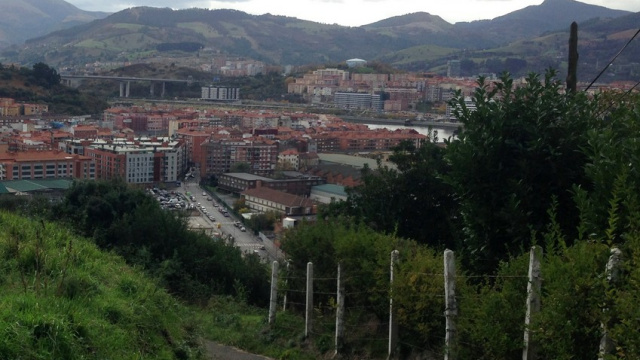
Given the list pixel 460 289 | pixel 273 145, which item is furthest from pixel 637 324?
pixel 273 145

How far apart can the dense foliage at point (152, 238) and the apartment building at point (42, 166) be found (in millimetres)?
12759

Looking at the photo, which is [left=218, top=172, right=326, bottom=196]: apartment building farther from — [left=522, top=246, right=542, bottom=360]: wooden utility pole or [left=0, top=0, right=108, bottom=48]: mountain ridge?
[left=0, top=0, right=108, bottom=48]: mountain ridge

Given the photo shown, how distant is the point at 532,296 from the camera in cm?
252

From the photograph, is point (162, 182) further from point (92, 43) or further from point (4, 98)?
point (92, 43)

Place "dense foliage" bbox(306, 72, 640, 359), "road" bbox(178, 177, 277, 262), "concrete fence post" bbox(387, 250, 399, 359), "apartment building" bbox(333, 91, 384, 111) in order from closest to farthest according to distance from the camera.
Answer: "dense foliage" bbox(306, 72, 640, 359) → "concrete fence post" bbox(387, 250, 399, 359) → "road" bbox(178, 177, 277, 262) → "apartment building" bbox(333, 91, 384, 111)

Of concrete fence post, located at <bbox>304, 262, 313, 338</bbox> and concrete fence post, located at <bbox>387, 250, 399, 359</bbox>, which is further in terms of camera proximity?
concrete fence post, located at <bbox>304, 262, 313, 338</bbox>

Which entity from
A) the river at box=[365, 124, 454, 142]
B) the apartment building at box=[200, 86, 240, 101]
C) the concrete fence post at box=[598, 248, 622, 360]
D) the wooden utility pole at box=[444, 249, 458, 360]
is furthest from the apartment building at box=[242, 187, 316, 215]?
the apartment building at box=[200, 86, 240, 101]

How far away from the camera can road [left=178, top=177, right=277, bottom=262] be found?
1215 centimetres

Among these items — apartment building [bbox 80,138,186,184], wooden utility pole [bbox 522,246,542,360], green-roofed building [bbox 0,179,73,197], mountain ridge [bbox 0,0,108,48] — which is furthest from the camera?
mountain ridge [bbox 0,0,108,48]

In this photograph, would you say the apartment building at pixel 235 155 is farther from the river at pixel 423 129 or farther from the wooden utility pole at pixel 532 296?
the wooden utility pole at pixel 532 296

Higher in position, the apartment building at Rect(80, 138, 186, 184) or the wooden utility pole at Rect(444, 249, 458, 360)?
the wooden utility pole at Rect(444, 249, 458, 360)

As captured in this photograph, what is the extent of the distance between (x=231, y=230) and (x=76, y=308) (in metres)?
13.2

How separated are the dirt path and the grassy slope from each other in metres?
0.20

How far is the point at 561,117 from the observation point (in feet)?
12.3
